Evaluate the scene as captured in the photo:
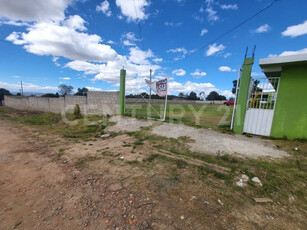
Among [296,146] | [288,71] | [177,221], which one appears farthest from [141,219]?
[288,71]

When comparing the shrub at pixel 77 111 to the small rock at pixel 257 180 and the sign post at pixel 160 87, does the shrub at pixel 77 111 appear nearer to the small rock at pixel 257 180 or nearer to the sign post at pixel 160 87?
the sign post at pixel 160 87

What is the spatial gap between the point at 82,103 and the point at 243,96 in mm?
10461

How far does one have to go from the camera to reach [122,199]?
6.32 feet

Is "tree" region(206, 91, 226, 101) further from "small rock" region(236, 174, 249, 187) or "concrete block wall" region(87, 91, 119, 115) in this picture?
"small rock" region(236, 174, 249, 187)

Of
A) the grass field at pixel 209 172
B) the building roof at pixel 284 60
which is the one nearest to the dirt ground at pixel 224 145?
the grass field at pixel 209 172

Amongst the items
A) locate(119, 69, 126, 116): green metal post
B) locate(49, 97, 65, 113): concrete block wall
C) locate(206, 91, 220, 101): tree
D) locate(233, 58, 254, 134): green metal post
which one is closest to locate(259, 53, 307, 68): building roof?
locate(233, 58, 254, 134): green metal post

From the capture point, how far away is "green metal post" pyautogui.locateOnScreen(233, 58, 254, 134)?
507 centimetres

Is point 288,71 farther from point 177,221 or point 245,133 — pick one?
point 177,221

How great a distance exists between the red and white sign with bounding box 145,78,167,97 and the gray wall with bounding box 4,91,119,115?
223 centimetres

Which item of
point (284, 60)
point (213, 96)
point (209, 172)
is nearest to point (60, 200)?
point (209, 172)

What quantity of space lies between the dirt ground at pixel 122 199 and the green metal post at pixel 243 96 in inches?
154

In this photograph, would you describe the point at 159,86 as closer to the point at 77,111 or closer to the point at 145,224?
the point at 145,224

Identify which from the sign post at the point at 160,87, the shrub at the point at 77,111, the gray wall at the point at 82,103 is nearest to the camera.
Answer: the sign post at the point at 160,87

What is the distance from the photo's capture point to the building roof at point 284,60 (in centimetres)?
423
